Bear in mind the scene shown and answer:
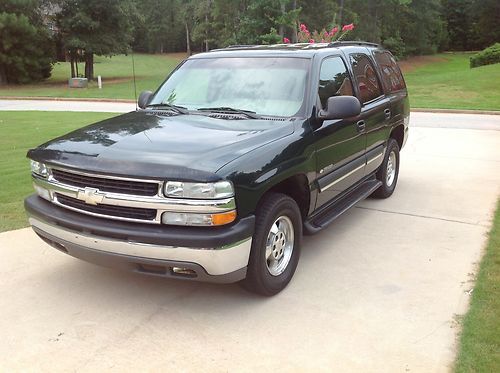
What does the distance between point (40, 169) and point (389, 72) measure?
4523 mm

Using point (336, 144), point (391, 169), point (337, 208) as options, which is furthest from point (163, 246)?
point (391, 169)

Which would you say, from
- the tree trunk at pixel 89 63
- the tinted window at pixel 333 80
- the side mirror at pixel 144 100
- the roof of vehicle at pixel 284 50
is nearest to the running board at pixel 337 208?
the tinted window at pixel 333 80

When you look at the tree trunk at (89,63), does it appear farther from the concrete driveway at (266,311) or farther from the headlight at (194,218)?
the headlight at (194,218)

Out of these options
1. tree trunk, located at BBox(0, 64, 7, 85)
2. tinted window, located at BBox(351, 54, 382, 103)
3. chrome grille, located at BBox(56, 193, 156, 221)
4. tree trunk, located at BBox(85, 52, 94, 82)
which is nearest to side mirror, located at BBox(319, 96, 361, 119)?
tinted window, located at BBox(351, 54, 382, 103)

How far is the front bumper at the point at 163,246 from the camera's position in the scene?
128 inches

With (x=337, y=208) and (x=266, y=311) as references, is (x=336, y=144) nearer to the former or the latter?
(x=337, y=208)

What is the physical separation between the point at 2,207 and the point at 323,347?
4486 millimetres

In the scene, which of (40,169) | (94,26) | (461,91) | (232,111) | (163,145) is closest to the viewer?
(163,145)

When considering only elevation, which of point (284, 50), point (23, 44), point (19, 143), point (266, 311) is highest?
point (23, 44)

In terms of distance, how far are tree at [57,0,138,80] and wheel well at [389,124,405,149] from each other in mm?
30661

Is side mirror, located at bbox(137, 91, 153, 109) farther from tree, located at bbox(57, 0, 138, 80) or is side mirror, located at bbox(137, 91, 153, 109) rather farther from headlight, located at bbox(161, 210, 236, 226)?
tree, located at bbox(57, 0, 138, 80)

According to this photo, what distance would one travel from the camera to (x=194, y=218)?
3.28 m

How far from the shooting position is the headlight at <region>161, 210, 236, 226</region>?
3271mm

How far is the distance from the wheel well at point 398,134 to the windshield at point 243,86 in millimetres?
2520
